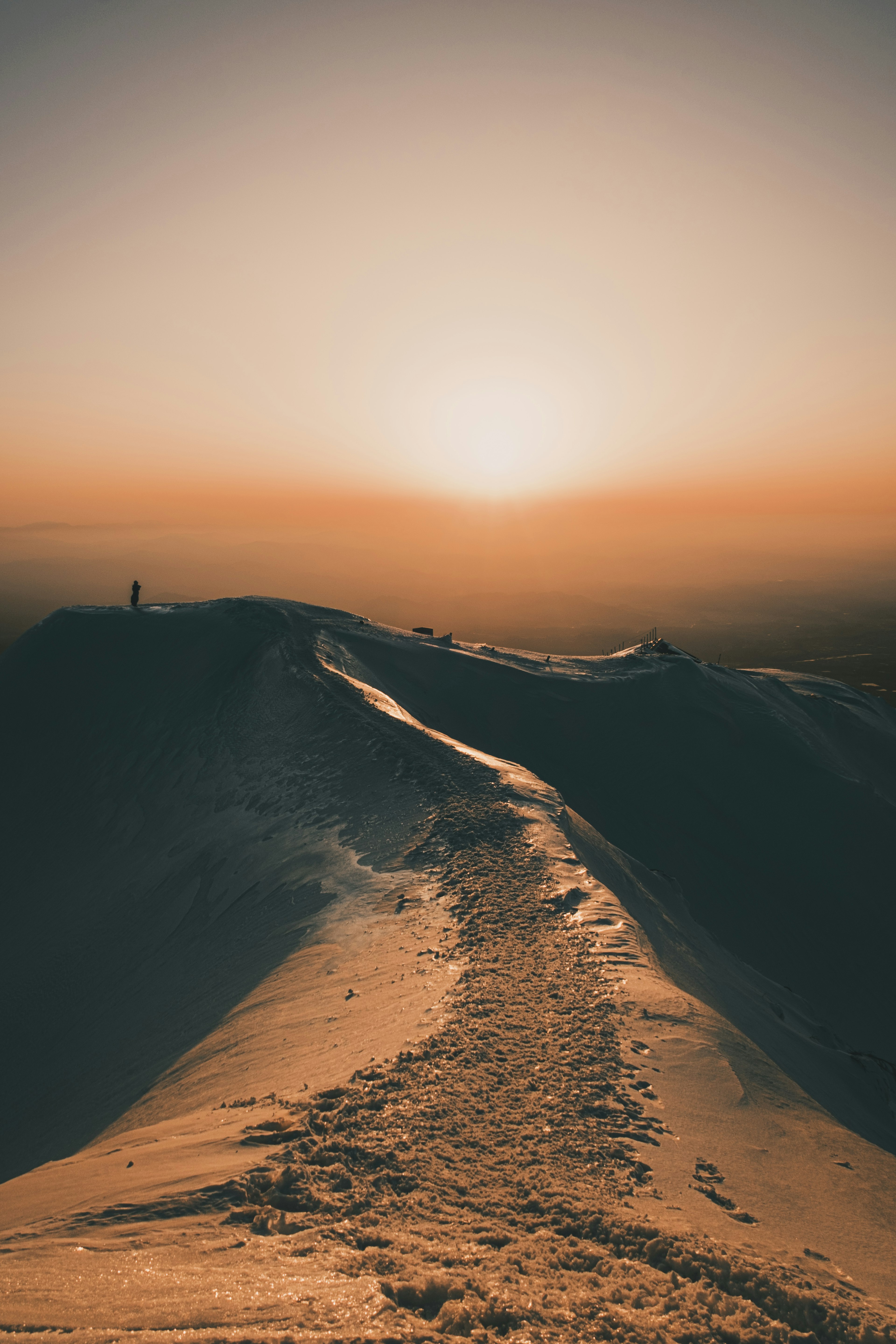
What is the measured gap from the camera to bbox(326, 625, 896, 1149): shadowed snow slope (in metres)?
20.7

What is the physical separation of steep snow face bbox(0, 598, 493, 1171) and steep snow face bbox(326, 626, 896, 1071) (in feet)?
16.1

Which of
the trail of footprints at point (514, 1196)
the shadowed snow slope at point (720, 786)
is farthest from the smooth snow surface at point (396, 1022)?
the shadowed snow slope at point (720, 786)

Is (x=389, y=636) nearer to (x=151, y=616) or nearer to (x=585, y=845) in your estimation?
(x=151, y=616)

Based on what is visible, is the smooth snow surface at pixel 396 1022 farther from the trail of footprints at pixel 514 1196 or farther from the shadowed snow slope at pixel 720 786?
the shadowed snow slope at pixel 720 786

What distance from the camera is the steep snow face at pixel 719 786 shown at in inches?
827

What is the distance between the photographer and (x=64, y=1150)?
827 centimetres

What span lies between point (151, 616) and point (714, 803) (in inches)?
891

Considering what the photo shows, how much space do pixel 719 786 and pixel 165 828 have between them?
1929cm

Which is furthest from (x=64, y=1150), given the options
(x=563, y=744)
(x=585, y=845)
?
(x=563, y=744)

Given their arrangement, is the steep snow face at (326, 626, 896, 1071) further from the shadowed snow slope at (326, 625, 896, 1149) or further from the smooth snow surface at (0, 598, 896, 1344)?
the smooth snow surface at (0, 598, 896, 1344)

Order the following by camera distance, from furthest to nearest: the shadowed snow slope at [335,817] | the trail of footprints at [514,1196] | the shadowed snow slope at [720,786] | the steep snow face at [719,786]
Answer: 1. the steep snow face at [719,786]
2. the shadowed snow slope at [720,786]
3. the shadowed snow slope at [335,817]
4. the trail of footprints at [514,1196]

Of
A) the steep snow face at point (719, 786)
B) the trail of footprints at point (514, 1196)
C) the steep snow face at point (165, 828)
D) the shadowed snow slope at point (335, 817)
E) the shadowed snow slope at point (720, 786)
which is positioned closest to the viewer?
the trail of footprints at point (514, 1196)

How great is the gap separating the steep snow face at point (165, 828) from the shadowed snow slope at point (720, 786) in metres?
4.81

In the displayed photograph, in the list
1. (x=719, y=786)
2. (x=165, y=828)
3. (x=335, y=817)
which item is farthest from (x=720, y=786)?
(x=165, y=828)
